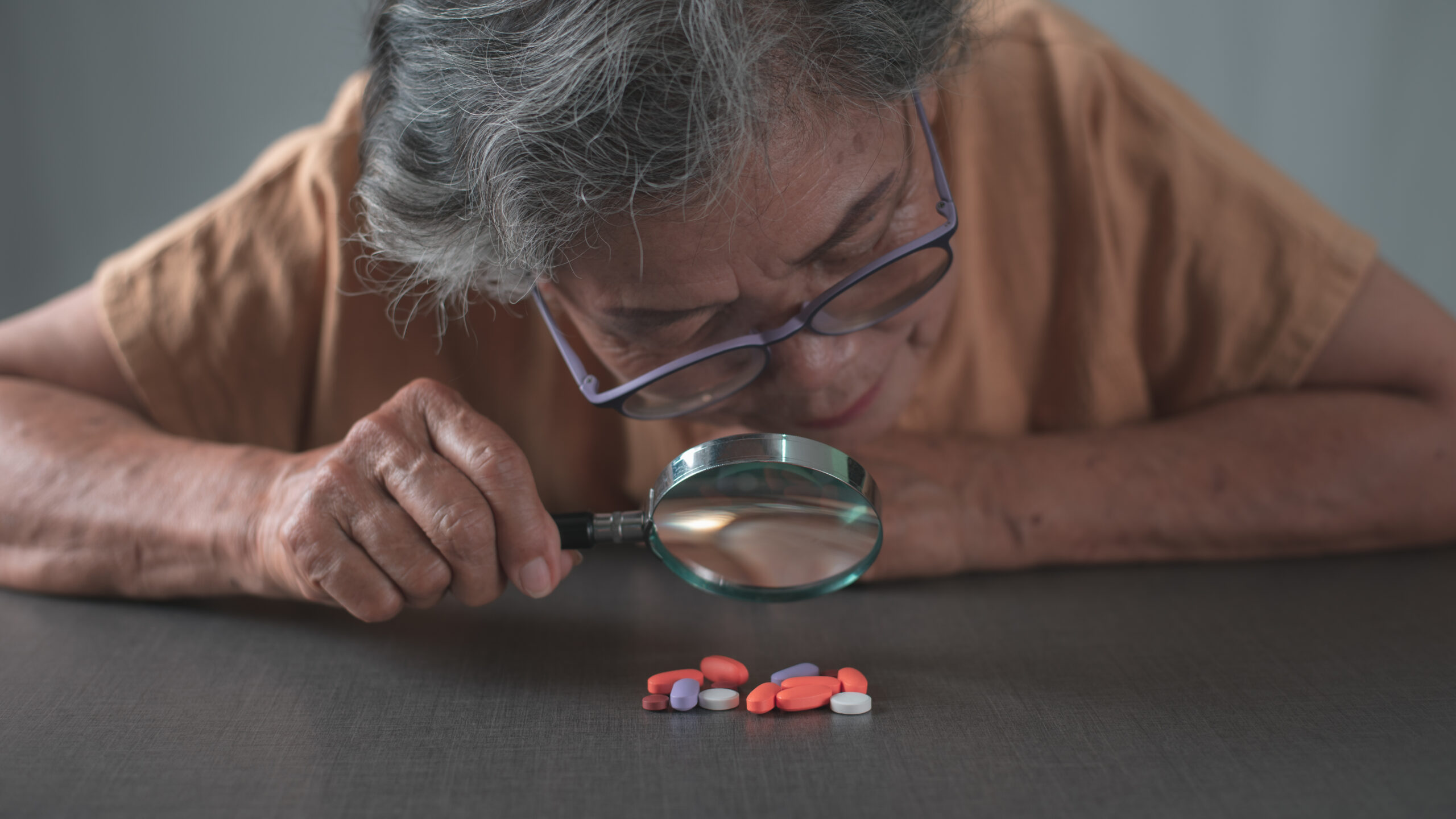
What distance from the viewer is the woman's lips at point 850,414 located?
1381 mm

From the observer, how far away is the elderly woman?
105 cm

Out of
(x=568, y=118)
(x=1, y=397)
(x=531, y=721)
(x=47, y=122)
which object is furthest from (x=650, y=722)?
(x=47, y=122)

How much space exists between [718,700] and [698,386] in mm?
448

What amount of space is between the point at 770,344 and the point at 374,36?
588 mm

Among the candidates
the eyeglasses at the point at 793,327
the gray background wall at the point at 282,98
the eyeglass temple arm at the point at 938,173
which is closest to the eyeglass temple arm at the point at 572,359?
the eyeglasses at the point at 793,327

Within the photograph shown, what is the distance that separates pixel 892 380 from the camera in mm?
1436

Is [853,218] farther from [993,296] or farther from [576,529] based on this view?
[993,296]

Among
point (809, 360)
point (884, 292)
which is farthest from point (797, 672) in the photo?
point (884, 292)

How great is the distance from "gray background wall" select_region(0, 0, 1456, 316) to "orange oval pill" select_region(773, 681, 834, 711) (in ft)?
7.88

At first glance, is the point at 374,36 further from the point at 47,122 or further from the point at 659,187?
the point at 47,122

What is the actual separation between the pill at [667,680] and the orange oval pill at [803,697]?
0.09 metres

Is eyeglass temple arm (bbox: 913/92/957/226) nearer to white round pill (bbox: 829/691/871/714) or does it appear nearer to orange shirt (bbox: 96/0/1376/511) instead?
orange shirt (bbox: 96/0/1376/511)

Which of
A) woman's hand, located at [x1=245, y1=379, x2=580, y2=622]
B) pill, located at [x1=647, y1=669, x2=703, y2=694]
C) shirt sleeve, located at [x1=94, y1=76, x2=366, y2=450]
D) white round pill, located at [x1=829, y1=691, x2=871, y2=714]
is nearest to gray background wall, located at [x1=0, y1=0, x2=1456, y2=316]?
shirt sleeve, located at [x1=94, y1=76, x2=366, y2=450]

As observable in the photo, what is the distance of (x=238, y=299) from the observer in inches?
62.8
